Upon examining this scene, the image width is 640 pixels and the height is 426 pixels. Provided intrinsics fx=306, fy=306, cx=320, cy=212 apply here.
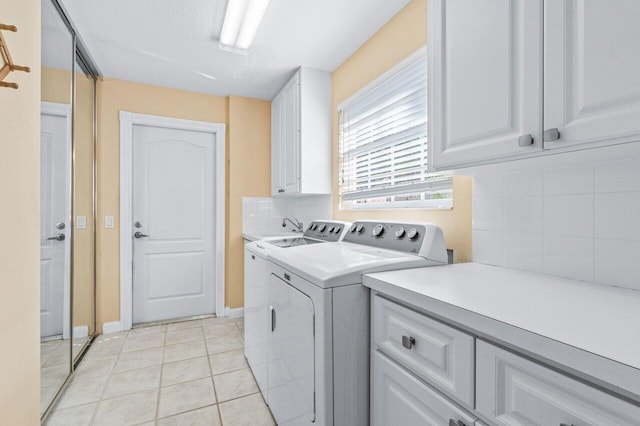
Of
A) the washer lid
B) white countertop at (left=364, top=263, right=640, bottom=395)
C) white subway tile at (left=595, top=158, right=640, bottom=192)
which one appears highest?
white subway tile at (left=595, top=158, right=640, bottom=192)

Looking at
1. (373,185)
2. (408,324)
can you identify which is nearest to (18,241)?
(408,324)

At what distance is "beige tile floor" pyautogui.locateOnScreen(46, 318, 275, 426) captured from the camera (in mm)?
1712

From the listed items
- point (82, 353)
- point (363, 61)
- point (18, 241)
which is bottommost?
point (82, 353)

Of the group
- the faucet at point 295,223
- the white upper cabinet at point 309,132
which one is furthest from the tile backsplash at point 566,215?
the faucet at point 295,223

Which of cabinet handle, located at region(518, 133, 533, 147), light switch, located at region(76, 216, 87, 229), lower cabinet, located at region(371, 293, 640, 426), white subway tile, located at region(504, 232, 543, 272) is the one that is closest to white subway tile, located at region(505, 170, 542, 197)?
white subway tile, located at region(504, 232, 543, 272)

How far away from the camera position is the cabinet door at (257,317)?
1811mm

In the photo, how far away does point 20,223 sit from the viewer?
1220mm

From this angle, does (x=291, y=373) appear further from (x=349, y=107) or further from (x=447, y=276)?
(x=349, y=107)

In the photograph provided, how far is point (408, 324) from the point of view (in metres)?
0.95

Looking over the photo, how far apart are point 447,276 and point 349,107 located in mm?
1784

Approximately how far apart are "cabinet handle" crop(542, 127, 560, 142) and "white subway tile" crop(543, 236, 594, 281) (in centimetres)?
45

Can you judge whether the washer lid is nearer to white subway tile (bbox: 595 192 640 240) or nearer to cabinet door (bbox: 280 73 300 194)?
white subway tile (bbox: 595 192 640 240)

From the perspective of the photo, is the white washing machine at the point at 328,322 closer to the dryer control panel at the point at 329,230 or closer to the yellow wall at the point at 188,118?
the dryer control panel at the point at 329,230

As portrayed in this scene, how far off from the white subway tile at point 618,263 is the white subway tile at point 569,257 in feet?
0.08
